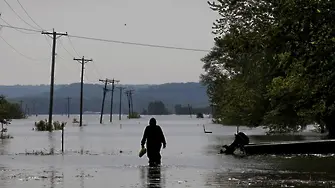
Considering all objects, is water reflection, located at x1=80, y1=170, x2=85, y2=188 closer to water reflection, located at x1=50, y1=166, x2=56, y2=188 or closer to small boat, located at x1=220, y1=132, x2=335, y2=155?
water reflection, located at x1=50, y1=166, x2=56, y2=188

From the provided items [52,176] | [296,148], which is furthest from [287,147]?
[52,176]

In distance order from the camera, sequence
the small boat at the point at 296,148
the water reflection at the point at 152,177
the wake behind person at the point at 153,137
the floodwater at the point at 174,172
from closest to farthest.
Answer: the water reflection at the point at 152,177 < the floodwater at the point at 174,172 < the wake behind person at the point at 153,137 < the small boat at the point at 296,148

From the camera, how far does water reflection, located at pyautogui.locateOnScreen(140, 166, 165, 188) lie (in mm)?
17312

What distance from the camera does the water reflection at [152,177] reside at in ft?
56.8

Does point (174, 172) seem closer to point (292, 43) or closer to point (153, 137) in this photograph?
point (153, 137)

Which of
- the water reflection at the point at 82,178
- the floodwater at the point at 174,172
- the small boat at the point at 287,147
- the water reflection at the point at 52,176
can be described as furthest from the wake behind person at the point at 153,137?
the small boat at the point at 287,147

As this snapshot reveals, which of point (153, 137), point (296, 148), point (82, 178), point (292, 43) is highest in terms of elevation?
point (292, 43)

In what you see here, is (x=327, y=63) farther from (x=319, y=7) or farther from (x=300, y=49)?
(x=319, y=7)

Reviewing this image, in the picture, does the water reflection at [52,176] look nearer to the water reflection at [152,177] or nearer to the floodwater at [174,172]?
the floodwater at [174,172]

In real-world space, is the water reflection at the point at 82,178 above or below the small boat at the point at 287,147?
below

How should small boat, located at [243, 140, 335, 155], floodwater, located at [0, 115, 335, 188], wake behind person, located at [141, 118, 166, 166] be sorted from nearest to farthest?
floodwater, located at [0, 115, 335, 188] → wake behind person, located at [141, 118, 166, 166] → small boat, located at [243, 140, 335, 155]

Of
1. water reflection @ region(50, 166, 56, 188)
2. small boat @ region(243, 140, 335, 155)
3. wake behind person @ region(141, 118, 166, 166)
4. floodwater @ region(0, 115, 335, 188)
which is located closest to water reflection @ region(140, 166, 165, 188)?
floodwater @ region(0, 115, 335, 188)

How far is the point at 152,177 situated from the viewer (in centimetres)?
1928

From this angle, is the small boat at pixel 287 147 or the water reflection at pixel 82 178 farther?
the small boat at pixel 287 147
